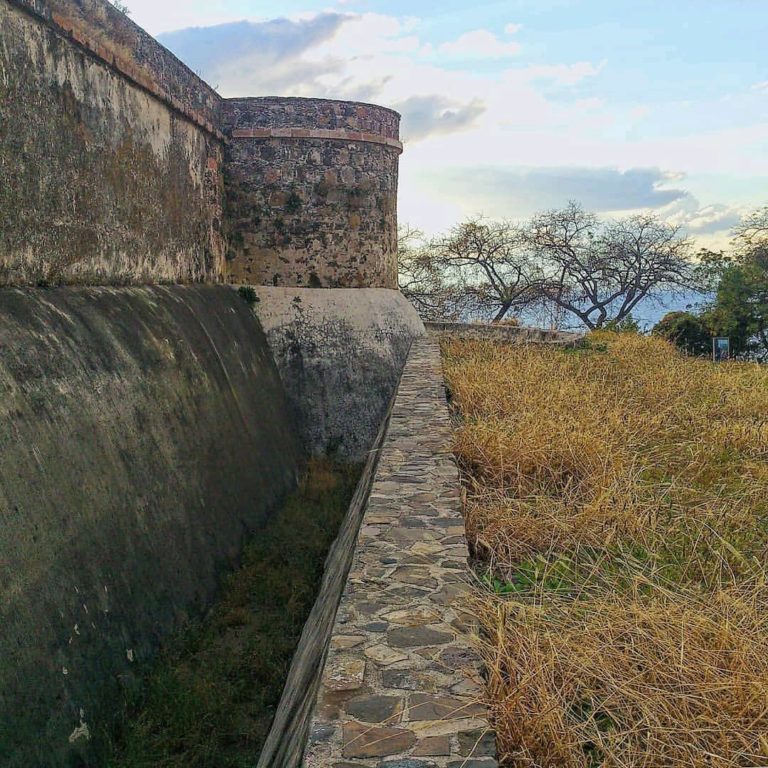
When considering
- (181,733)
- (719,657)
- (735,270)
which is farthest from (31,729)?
(735,270)

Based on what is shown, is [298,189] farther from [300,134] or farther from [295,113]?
[295,113]

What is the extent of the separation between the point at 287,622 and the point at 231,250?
21.1ft

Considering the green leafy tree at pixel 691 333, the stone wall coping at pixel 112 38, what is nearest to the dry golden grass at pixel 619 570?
the stone wall coping at pixel 112 38

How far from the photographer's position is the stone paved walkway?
1844 millimetres

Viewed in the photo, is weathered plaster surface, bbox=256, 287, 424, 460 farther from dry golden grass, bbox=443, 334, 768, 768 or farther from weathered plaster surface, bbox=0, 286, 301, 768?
dry golden grass, bbox=443, 334, 768, 768

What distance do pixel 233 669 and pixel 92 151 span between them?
4.48 meters

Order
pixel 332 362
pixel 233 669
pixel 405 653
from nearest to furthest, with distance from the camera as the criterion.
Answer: pixel 405 653, pixel 233 669, pixel 332 362

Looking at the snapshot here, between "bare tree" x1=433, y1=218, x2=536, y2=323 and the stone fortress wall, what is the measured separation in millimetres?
12361

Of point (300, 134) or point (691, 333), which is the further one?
point (691, 333)

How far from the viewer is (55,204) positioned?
17.9 ft

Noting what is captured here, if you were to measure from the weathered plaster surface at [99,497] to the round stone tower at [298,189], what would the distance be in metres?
3.09

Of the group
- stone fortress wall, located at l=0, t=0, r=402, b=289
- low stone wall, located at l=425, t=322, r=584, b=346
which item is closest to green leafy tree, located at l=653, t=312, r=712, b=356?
low stone wall, located at l=425, t=322, r=584, b=346

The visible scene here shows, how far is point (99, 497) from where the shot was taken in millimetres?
4488

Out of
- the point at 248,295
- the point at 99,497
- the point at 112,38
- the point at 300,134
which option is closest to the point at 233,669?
the point at 99,497
